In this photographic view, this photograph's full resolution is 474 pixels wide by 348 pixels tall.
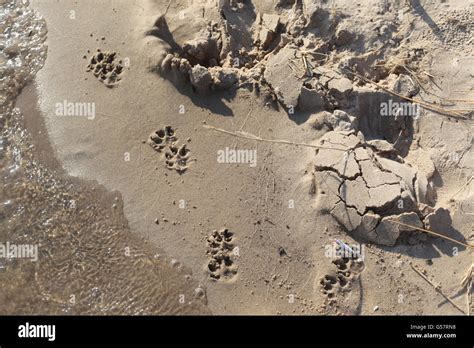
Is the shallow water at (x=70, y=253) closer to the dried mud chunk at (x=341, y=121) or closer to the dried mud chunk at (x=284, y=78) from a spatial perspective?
the dried mud chunk at (x=284, y=78)

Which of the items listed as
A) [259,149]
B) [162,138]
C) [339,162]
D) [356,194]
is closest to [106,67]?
[162,138]

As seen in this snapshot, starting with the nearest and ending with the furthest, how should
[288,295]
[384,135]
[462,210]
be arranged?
[288,295], [462,210], [384,135]

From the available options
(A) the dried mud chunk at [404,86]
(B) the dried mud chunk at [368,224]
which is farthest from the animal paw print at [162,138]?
(A) the dried mud chunk at [404,86]

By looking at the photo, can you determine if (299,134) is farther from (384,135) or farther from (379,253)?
(379,253)

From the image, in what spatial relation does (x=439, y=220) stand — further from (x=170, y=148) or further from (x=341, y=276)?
(x=170, y=148)

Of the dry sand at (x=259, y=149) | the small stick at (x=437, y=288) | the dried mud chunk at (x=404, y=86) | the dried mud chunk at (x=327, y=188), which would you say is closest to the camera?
the small stick at (x=437, y=288)

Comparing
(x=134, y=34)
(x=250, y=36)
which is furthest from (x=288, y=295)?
(x=134, y=34)
